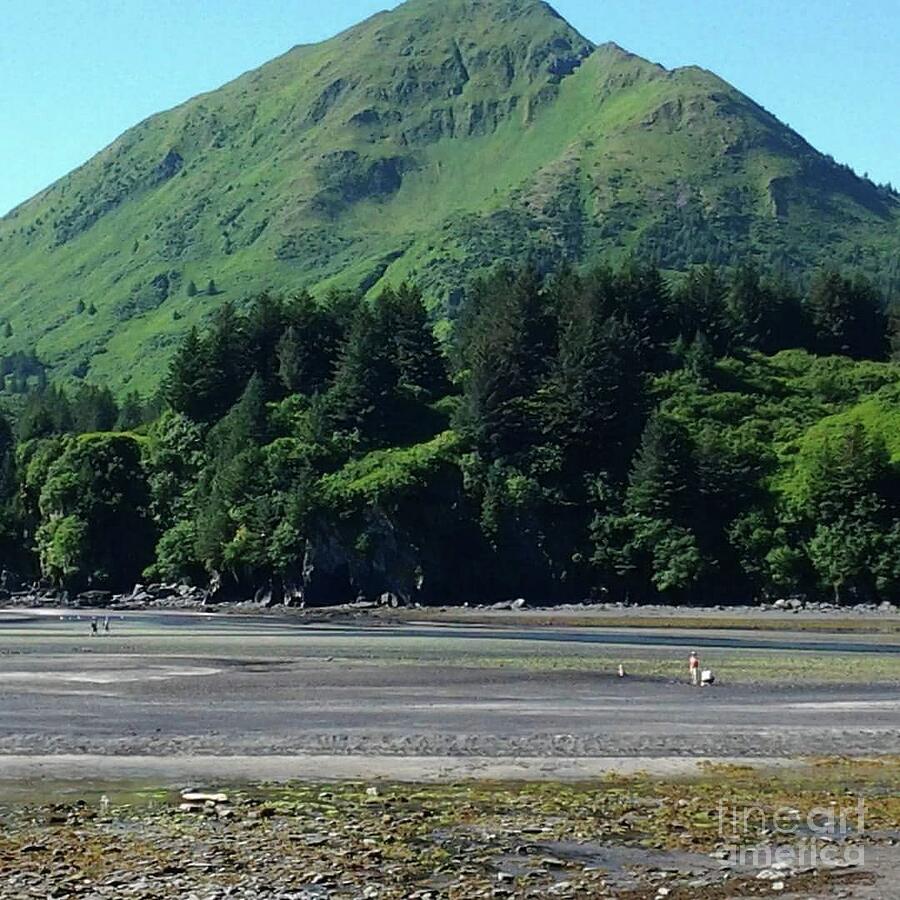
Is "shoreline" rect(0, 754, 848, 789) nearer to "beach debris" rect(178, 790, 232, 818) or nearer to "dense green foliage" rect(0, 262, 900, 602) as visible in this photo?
"beach debris" rect(178, 790, 232, 818)

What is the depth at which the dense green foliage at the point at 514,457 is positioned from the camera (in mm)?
121875

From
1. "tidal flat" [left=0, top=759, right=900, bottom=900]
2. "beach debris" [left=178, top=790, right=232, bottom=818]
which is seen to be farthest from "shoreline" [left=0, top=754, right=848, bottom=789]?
"beach debris" [left=178, top=790, right=232, bottom=818]

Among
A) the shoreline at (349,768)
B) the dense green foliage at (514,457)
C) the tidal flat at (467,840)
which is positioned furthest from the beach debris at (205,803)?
the dense green foliage at (514,457)

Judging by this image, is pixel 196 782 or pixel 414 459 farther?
pixel 414 459

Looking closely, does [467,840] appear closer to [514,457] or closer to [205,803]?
[205,803]

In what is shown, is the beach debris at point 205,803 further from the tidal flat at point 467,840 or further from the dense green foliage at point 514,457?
the dense green foliage at point 514,457

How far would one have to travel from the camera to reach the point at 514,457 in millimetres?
134250

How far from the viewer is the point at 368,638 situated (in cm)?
7844

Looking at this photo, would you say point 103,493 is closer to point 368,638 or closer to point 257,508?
point 257,508

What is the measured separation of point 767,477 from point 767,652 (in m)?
61.8

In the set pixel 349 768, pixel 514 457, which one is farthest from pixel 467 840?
pixel 514 457

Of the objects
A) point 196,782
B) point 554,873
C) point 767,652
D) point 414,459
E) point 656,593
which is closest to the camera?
point 554,873

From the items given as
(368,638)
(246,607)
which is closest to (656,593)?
(246,607)

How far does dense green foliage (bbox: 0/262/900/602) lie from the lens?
122 m
